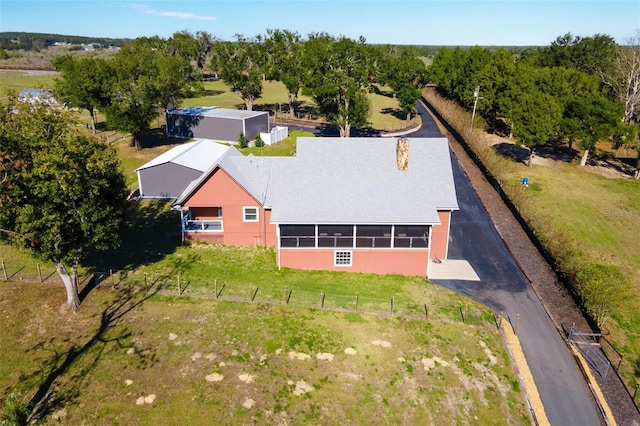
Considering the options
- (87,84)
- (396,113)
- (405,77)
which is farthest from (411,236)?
(396,113)

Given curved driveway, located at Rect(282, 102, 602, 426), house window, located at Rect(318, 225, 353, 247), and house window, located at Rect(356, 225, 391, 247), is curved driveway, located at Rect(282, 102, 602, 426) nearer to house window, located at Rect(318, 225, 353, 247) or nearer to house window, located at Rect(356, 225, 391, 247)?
house window, located at Rect(356, 225, 391, 247)

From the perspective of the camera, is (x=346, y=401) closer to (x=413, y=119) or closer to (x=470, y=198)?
(x=470, y=198)

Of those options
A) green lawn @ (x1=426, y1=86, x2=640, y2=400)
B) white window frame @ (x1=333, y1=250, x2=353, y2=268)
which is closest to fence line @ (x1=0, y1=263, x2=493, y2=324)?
white window frame @ (x1=333, y1=250, x2=353, y2=268)

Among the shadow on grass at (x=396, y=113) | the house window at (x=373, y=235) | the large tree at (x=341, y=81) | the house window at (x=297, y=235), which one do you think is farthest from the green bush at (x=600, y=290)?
the shadow on grass at (x=396, y=113)

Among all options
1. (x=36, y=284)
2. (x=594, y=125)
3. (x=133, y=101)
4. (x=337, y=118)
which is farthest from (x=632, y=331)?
(x=133, y=101)

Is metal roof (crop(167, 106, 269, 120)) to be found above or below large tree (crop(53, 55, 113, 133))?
below

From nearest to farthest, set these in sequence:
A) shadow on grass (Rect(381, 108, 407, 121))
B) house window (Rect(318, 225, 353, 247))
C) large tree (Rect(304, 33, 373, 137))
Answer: house window (Rect(318, 225, 353, 247)) → large tree (Rect(304, 33, 373, 137)) → shadow on grass (Rect(381, 108, 407, 121))
